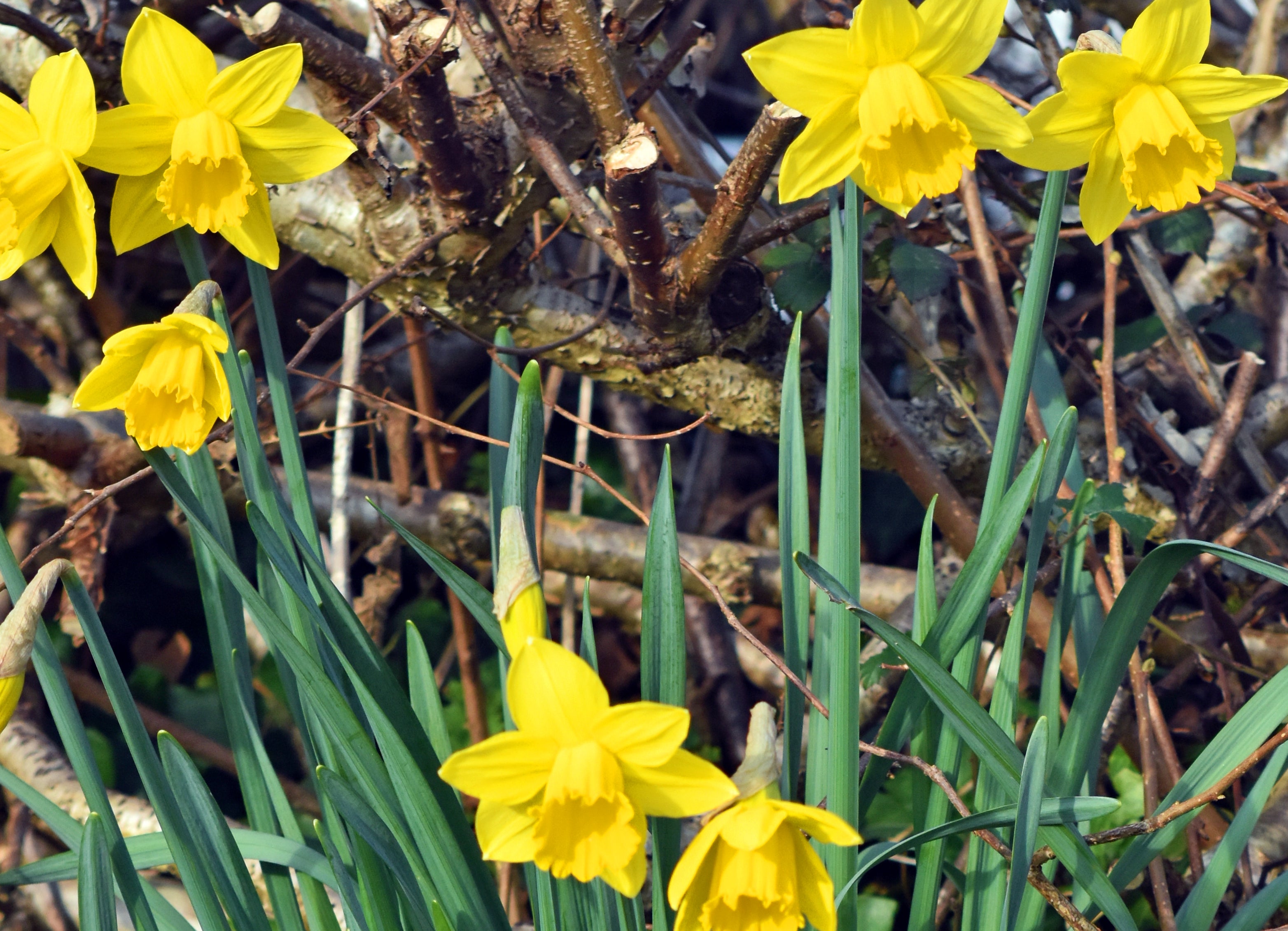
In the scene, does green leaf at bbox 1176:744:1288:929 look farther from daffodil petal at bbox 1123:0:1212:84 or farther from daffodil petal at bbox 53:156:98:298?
daffodil petal at bbox 53:156:98:298

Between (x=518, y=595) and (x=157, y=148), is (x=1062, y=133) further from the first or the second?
(x=157, y=148)

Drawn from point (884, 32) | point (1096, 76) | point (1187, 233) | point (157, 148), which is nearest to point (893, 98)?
point (884, 32)

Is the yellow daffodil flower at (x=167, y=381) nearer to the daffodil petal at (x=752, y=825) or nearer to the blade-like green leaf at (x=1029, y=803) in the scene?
the daffodil petal at (x=752, y=825)

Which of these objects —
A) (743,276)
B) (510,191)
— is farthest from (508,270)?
(743,276)

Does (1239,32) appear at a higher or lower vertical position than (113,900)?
higher

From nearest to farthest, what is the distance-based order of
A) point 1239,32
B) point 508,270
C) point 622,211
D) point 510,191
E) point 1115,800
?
point 1115,800 → point 622,211 → point 510,191 → point 508,270 → point 1239,32

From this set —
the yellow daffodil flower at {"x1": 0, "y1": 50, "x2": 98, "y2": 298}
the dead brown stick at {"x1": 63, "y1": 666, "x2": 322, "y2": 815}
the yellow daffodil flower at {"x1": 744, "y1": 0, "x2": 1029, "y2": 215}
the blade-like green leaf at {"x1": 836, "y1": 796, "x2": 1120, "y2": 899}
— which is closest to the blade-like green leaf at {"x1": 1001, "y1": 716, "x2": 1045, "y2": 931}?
the blade-like green leaf at {"x1": 836, "y1": 796, "x2": 1120, "y2": 899}

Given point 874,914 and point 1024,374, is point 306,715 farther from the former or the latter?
point 874,914
